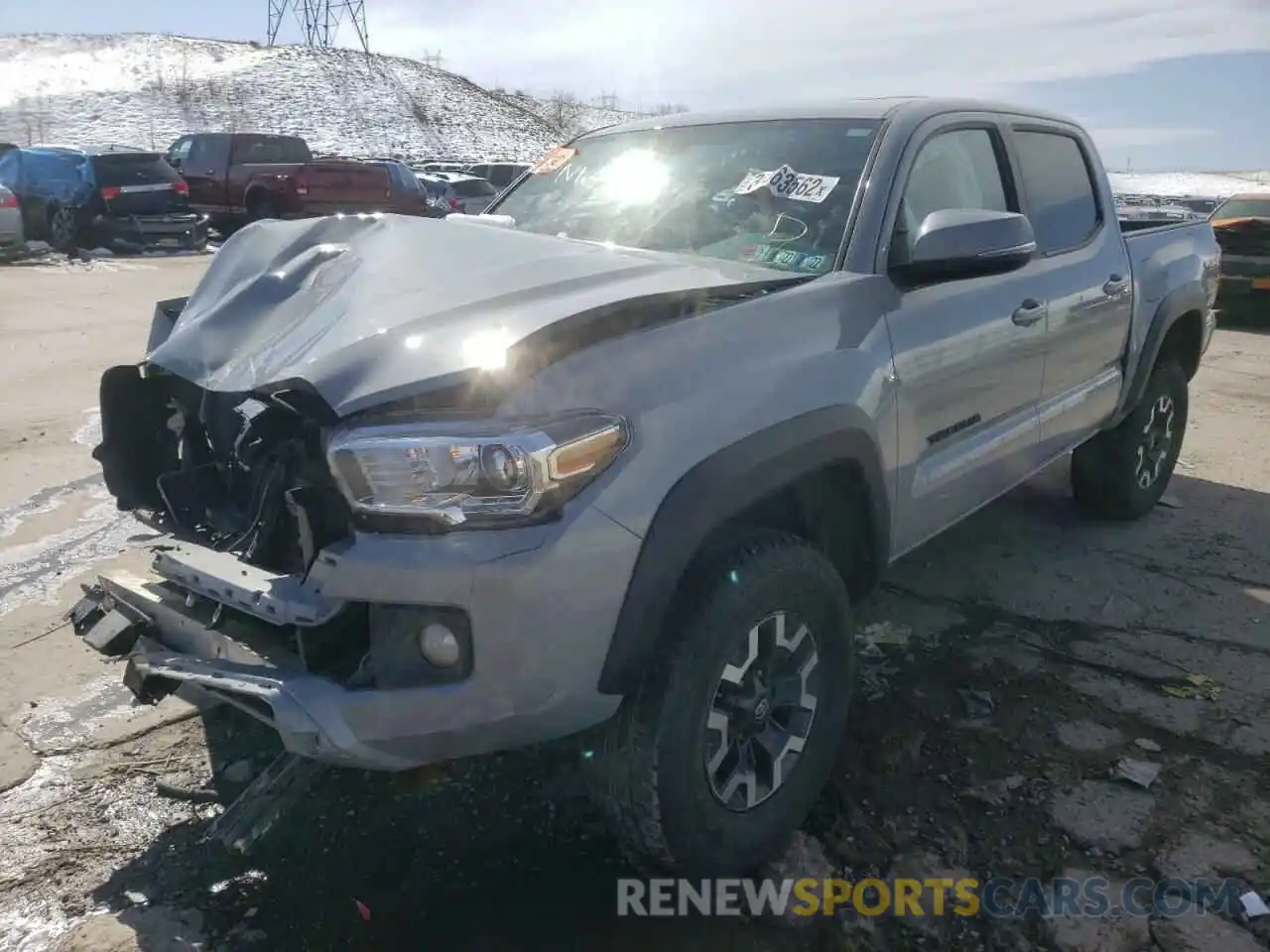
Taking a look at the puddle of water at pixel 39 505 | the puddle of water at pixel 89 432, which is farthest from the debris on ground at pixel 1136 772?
the puddle of water at pixel 89 432

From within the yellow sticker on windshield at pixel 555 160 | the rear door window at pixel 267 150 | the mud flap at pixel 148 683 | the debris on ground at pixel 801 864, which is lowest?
the debris on ground at pixel 801 864

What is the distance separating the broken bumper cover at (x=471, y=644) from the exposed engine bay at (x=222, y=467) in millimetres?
163

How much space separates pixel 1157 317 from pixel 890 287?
2434 mm

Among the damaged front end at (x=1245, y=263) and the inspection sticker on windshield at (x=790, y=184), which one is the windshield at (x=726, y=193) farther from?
the damaged front end at (x=1245, y=263)

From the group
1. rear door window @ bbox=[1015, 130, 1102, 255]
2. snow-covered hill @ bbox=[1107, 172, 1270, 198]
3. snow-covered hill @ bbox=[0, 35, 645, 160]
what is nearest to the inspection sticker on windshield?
rear door window @ bbox=[1015, 130, 1102, 255]

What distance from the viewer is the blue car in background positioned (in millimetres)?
16828

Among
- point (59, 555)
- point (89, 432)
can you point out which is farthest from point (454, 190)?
point (59, 555)

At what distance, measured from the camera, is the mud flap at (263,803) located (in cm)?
241

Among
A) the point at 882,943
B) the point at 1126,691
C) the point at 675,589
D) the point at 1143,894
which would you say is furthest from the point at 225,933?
the point at 1126,691

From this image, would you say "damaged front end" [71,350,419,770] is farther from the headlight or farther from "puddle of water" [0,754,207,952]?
"puddle of water" [0,754,207,952]

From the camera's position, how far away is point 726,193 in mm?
3344

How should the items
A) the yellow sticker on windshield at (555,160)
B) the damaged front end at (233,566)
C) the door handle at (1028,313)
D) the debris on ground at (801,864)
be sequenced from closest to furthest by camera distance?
the damaged front end at (233,566) → the debris on ground at (801,864) → the door handle at (1028,313) → the yellow sticker on windshield at (555,160)

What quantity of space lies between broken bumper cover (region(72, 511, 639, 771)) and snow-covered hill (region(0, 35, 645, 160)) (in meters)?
46.2

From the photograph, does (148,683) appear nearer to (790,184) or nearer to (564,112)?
(790,184)
